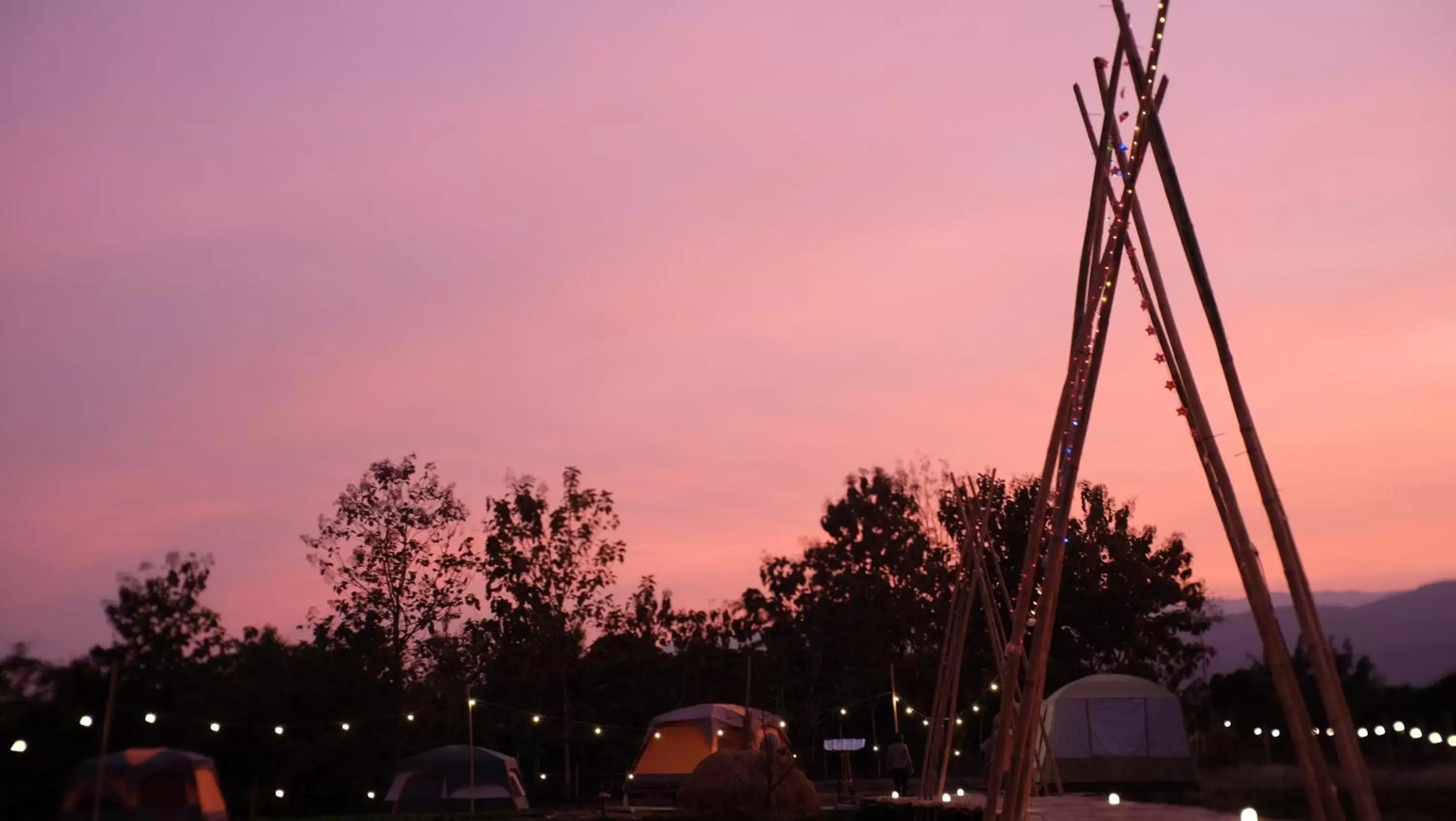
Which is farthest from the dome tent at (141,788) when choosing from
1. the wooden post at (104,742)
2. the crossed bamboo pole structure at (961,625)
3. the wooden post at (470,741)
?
the crossed bamboo pole structure at (961,625)

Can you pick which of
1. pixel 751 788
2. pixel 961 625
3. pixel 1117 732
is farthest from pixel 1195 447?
pixel 1117 732

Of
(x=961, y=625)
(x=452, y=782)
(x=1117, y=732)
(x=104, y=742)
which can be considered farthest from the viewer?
(x=1117, y=732)

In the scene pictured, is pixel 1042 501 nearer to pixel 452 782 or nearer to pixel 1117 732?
pixel 452 782

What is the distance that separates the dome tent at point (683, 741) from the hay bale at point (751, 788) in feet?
23.4

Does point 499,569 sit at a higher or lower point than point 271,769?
higher

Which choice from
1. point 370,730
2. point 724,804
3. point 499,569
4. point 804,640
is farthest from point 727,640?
point 724,804

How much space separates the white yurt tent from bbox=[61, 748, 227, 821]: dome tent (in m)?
16.9

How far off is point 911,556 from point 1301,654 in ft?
44.2

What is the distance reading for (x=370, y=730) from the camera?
31.5 metres

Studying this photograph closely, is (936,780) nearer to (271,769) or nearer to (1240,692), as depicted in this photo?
(271,769)

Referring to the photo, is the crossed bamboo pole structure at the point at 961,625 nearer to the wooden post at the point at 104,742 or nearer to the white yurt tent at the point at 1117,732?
the white yurt tent at the point at 1117,732

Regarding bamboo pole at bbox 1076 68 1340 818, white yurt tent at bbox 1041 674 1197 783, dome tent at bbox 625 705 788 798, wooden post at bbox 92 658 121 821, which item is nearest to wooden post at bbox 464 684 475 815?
dome tent at bbox 625 705 788 798

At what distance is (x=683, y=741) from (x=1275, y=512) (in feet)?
72.4

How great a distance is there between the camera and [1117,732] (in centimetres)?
2980
